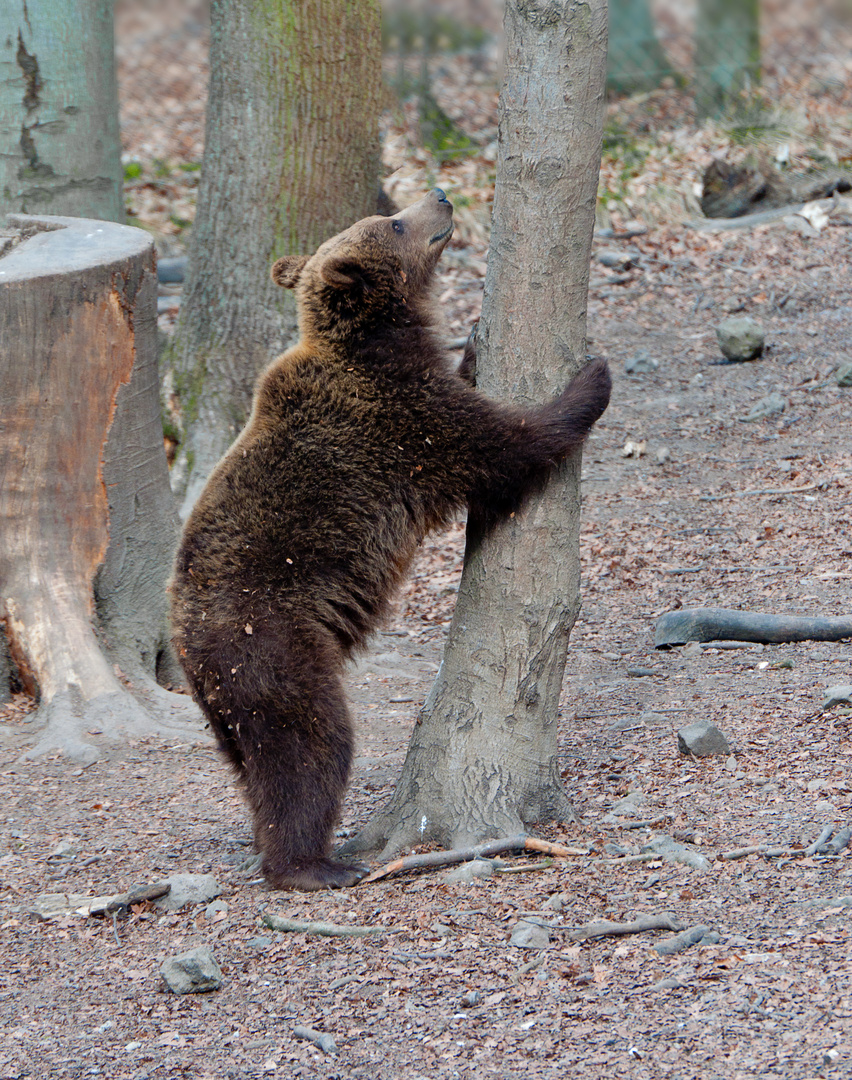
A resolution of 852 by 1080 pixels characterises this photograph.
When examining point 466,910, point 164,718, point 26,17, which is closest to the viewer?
point 466,910

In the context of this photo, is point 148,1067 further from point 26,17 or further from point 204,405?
point 26,17

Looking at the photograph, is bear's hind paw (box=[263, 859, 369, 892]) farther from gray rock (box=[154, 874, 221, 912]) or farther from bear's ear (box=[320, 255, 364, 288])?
bear's ear (box=[320, 255, 364, 288])

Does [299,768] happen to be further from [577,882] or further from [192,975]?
[577,882]

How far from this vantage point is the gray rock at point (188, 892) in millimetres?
3818

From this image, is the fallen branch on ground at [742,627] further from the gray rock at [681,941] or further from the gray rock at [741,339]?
the gray rock at [741,339]

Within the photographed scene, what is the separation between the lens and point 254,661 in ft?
12.5

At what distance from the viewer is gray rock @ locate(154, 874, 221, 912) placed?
12.5 feet

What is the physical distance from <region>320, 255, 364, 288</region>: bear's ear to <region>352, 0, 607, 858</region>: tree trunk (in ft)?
2.29

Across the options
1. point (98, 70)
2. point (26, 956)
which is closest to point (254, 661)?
point (26, 956)

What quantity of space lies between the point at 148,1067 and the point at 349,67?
6.03 meters

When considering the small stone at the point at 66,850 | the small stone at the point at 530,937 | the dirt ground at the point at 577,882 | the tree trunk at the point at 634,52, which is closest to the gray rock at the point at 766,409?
the dirt ground at the point at 577,882

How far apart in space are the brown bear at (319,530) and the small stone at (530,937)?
833 mm

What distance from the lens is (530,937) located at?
3.13 m

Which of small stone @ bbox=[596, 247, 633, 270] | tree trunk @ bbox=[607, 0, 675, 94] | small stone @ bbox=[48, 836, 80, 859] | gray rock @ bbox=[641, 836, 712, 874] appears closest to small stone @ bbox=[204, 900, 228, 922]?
small stone @ bbox=[48, 836, 80, 859]
